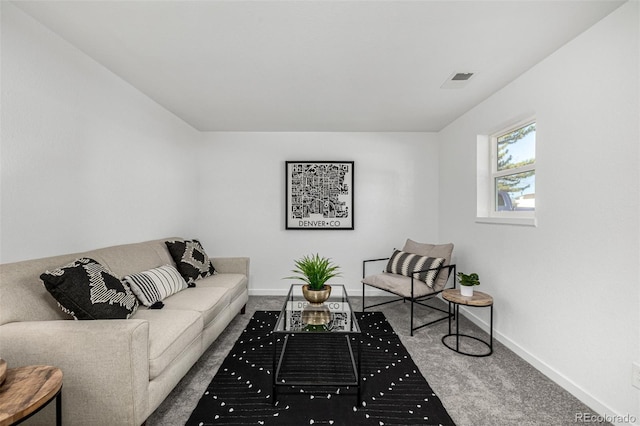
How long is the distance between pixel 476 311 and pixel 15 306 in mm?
3797

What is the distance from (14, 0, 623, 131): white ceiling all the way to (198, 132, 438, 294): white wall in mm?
1148

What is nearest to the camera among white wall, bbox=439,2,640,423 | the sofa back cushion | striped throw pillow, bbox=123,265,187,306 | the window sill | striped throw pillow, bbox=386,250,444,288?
the sofa back cushion

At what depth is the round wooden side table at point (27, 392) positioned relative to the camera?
100 cm

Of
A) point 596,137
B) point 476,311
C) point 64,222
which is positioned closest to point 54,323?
point 64,222

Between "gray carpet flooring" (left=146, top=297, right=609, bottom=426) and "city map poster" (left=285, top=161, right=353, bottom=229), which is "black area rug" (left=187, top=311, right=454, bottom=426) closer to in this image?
"gray carpet flooring" (left=146, top=297, right=609, bottom=426)

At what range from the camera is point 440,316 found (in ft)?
11.3

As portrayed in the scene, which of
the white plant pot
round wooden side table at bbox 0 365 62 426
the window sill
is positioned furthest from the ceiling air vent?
round wooden side table at bbox 0 365 62 426

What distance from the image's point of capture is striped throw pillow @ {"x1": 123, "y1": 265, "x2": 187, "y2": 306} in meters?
2.22

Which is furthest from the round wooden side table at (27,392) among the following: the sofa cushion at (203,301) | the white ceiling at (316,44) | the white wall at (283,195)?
the white wall at (283,195)

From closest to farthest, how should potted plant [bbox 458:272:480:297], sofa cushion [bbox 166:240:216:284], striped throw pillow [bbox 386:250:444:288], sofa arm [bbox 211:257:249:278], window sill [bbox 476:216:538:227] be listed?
window sill [bbox 476:216:538:227]
potted plant [bbox 458:272:480:297]
sofa cushion [bbox 166:240:216:284]
striped throw pillow [bbox 386:250:444:288]
sofa arm [bbox 211:257:249:278]

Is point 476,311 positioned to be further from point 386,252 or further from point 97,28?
point 97,28

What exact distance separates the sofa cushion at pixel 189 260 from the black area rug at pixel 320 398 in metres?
0.94

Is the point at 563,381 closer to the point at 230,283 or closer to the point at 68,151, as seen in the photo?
the point at 230,283

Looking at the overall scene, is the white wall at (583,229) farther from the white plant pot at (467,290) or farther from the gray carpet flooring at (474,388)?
the white plant pot at (467,290)
